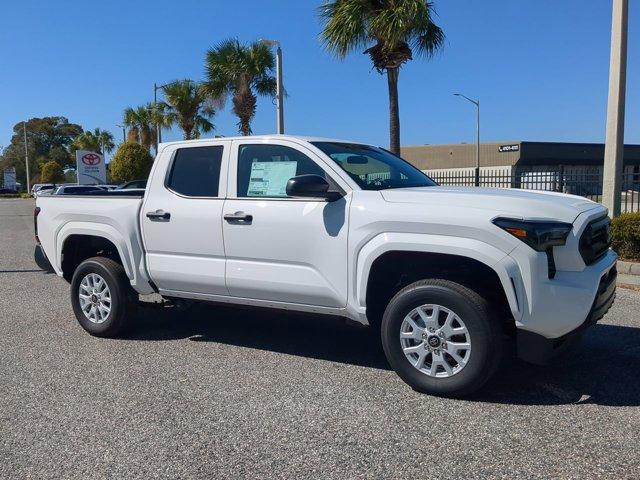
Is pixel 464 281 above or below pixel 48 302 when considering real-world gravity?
above

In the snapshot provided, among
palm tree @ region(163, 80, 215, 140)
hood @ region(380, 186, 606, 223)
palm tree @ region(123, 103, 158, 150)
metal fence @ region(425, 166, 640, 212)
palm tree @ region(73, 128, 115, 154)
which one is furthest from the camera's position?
palm tree @ region(73, 128, 115, 154)

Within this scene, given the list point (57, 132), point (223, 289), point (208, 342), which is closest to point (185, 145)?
point (223, 289)

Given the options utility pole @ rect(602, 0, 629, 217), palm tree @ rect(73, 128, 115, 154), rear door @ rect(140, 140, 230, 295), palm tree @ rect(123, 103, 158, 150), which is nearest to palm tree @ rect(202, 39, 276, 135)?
utility pole @ rect(602, 0, 629, 217)

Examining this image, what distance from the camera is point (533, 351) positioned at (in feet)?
13.4

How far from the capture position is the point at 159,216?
218 inches

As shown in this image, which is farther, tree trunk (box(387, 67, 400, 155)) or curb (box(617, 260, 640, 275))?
tree trunk (box(387, 67, 400, 155))

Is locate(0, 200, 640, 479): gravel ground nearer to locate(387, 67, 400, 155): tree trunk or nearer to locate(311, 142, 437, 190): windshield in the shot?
locate(311, 142, 437, 190): windshield

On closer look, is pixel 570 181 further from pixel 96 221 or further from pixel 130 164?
pixel 130 164

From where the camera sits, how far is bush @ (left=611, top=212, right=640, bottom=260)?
10086mm

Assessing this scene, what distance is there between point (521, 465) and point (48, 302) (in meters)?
6.68

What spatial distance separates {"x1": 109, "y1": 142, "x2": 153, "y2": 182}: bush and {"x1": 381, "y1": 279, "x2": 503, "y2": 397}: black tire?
1408 inches

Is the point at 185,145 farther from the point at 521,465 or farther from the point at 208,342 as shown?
the point at 521,465

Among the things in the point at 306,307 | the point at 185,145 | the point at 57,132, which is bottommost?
the point at 306,307

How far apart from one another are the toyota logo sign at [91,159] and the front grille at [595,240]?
3795 centimetres
